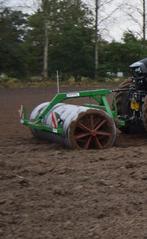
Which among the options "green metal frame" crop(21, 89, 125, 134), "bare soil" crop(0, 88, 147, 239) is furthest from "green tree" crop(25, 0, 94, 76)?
"bare soil" crop(0, 88, 147, 239)

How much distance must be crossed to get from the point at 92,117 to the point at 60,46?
34.3 m

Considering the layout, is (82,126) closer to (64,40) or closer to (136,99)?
(136,99)

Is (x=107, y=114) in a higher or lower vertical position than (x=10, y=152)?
higher

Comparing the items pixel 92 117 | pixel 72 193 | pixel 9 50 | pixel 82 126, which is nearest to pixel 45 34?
pixel 9 50

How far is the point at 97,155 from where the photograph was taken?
9102 millimetres

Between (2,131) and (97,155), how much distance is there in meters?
4.77

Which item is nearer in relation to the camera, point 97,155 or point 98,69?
point 97,155

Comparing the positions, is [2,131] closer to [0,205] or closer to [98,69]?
[0,205]

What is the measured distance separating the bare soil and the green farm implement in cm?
38

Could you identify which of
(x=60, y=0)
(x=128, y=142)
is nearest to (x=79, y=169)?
(x=128, y=142)

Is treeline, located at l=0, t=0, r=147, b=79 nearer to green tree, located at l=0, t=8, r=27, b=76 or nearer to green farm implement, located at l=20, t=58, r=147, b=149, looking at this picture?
green tree, located at l=0, t=8, r=27, b=76

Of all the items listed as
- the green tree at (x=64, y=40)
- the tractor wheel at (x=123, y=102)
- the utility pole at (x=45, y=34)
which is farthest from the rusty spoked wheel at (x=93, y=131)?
the green tree at (x=64, y=40)

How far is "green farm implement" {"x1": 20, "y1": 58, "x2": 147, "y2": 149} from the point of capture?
1010cm

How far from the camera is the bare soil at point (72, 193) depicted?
4.99 m
